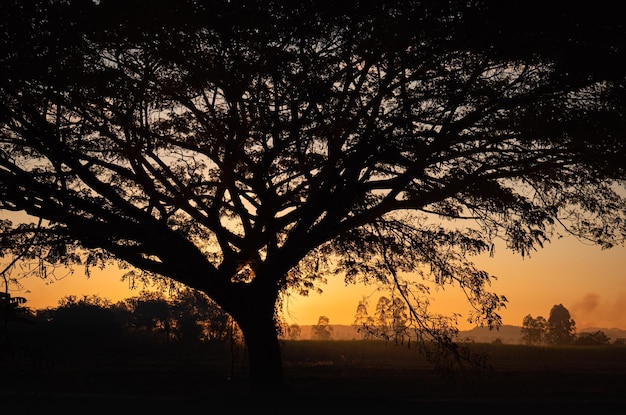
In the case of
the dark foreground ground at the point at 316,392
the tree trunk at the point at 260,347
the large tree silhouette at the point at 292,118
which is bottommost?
the dark foreground ground at the point at 316,392

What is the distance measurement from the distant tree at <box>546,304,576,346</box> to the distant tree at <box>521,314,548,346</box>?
5.04ft

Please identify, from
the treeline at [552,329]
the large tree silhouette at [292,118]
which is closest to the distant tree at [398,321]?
the large tree silhouette at [292,118]

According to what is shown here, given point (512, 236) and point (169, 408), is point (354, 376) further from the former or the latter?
point (169, 408)

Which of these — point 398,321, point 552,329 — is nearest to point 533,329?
point 552,329

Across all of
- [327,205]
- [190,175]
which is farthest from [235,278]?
[327,205]

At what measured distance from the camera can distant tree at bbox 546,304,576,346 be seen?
169875 millimetres

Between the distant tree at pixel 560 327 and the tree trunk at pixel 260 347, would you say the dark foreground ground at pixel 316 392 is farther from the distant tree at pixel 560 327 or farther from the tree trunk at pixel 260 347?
the distant tree at pixel 560 327

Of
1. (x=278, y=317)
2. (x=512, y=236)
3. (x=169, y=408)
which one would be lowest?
(x=169, y=408)

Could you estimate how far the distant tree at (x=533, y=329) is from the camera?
550 ft

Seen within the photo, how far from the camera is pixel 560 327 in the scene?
174375 millimetres

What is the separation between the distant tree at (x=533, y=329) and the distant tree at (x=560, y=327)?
154cm

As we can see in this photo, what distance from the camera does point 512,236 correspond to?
53.2 feet

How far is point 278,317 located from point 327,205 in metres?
4.63

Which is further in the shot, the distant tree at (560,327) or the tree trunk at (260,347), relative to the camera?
the distant tree at (560,327)
